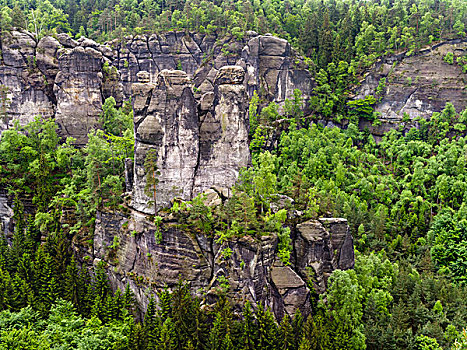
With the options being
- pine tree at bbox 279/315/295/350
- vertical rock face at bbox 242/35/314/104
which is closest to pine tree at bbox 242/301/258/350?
pine tree at bbox 279/315/295/350

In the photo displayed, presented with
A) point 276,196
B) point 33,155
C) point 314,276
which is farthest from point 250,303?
point 33,155

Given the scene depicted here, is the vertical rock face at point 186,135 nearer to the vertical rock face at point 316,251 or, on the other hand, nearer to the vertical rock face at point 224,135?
the vertical rock face at point 224,135

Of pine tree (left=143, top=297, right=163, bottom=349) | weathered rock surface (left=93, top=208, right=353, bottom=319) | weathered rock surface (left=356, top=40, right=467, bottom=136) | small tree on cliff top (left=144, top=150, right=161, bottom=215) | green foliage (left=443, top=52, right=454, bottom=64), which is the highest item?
green foliage (left=443, top=52, right=454, bottom=64)

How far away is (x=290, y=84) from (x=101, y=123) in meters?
36.7

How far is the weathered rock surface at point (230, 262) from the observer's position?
1454 inches

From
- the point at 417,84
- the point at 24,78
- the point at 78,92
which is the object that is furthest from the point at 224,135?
the point at 417,84

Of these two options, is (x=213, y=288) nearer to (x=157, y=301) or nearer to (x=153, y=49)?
(x=157, y=301)

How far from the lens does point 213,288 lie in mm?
37188

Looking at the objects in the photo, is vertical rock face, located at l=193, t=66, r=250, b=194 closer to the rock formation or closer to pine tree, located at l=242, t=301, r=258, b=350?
the rock formation

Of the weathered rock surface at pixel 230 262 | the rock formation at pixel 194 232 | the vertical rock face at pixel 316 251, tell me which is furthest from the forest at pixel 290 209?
the rock formation at pixel 194 232

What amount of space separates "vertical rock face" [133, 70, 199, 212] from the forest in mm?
2962

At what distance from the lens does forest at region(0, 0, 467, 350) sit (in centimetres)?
3634

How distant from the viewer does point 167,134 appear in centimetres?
4153

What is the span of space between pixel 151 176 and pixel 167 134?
438cm
